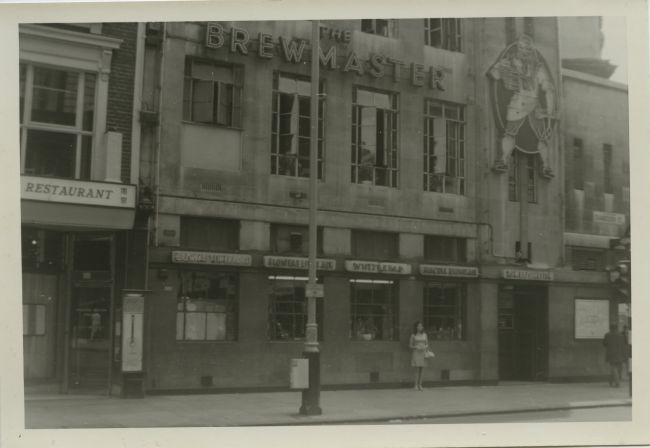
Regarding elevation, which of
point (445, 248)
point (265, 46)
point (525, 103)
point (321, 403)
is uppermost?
point (265, 46)

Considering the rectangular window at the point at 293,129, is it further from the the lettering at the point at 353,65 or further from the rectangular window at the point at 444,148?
the rectangular window at the point at 444,148

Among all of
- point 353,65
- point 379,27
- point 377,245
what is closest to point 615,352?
point 377,245

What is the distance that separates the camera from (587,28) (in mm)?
13930

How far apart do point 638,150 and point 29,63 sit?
32.0 feet

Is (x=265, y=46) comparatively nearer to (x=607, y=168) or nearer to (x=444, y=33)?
(x=444, y=33)

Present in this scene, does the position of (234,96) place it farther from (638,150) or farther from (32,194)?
(638,150)

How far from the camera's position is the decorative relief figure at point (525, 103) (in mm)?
16000

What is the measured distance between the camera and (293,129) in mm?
16312

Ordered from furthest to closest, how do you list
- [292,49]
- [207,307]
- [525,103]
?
[207,307]
[525,103]
[292,49]

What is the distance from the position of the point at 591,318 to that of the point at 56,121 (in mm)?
10232

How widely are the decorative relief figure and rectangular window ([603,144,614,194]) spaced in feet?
4.49

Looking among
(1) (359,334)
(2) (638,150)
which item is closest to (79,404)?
(1) (359,334)

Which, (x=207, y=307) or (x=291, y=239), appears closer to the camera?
(x=291, y=239)

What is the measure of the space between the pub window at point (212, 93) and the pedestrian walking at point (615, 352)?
300 inches
